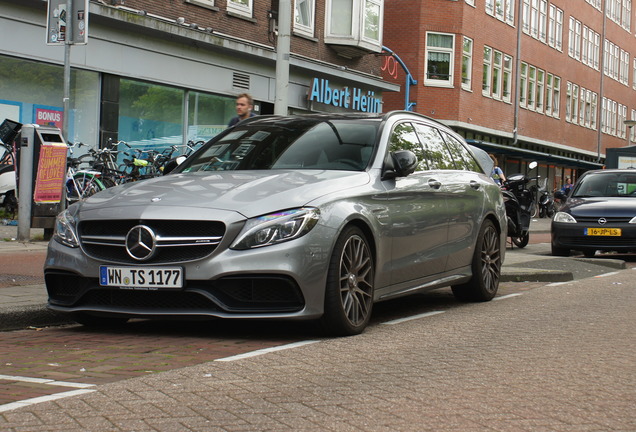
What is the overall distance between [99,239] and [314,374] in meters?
1.98

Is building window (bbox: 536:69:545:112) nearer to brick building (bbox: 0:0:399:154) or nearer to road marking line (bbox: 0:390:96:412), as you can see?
brick building (bbox: 0:0:399:154)

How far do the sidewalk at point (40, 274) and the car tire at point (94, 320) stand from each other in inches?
11.6

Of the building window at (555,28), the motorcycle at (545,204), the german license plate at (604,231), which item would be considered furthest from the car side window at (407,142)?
the building window at (555,28)

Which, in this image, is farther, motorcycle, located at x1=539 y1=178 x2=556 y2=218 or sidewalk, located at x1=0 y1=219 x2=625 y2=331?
motorcycle, located at x1=539 y1=178 x2=556 y2=218

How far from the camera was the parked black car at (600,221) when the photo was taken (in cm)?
1680

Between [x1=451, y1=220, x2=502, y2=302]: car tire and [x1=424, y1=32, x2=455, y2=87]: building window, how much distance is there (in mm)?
30463

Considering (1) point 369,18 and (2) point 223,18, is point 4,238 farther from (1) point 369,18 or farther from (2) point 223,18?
(1) point 369,18

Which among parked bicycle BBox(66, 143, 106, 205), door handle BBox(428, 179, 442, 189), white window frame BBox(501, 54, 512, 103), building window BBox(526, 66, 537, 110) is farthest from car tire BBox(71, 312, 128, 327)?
building window BBox(526, 66, 537, 110)

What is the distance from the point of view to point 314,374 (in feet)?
17.7

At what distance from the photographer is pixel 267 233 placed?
6395mm

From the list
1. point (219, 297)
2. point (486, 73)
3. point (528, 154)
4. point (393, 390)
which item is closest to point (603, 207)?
point (219, 297)

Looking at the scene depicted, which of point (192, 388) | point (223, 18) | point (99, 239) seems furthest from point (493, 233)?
point (223, 18)

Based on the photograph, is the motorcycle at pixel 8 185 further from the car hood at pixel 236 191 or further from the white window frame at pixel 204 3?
the car hood at pixel 236 191

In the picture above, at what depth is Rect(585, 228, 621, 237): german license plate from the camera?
16.8m
